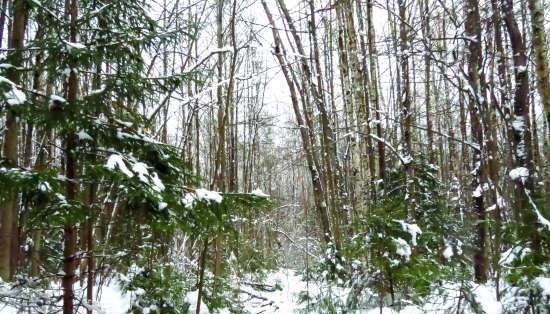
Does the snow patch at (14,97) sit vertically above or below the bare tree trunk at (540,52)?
below

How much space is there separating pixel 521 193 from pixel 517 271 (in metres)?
0.80

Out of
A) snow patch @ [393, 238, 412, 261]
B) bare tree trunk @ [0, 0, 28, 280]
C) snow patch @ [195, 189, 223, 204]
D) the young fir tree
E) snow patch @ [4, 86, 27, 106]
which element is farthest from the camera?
snow patch @ [393, 238, 412, 261]

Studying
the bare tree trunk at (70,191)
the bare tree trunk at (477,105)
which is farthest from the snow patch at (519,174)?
the bare tree trunk at (70,191)

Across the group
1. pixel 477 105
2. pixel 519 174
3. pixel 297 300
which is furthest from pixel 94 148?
pixel 297 300

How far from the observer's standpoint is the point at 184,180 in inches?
152

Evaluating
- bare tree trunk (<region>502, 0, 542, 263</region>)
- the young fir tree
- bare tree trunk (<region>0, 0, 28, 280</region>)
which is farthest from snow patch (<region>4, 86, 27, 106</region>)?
bare tree trunk (<region>502, 0, 542, 263</region>)

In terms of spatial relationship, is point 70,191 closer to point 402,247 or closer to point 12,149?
point 12,149

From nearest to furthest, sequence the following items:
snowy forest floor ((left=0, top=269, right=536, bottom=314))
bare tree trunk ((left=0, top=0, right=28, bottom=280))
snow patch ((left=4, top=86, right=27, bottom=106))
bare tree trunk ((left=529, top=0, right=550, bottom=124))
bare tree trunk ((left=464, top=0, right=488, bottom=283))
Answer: snow patch ((left=4, top=86, right=27, bottom=106)) < bare tree trunk ((left=0, top=0, right=28, bottom=280)) < bare tree trunk ((left=529, top=0, right=550, bottom=124)) < snowy forest floor ((left=0, top=269, right=536, bottom=314)) < bare tree trunk ((left=464, top=0, right=488, bottom=283))

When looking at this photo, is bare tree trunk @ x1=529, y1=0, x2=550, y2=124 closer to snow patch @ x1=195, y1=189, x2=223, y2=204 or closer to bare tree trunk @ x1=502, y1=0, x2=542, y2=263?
bare tree trunk @ x1=502, y1=0, x2=542, y2=263

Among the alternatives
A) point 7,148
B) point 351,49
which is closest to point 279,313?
point 351,49

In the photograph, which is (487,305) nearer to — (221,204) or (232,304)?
(221,204)

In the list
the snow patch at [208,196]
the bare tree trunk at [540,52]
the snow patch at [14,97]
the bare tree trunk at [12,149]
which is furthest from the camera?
the bare tree trunk at [540,52]

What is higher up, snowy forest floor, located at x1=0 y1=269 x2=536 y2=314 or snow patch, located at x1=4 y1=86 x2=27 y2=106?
snow patch, located at x1=4 y1=86 x2=27 y2=106

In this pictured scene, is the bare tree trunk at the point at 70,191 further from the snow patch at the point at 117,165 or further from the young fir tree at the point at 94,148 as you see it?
the snow patch at the point at 117,165
